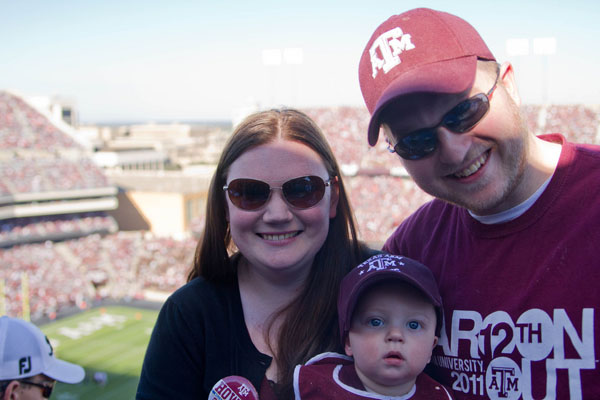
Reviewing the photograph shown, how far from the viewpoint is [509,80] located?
5.74 ft

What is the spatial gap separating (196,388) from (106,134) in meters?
79.4

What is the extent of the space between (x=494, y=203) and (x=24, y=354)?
2301 mm

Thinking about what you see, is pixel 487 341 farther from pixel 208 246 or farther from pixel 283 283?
pixel 208 246

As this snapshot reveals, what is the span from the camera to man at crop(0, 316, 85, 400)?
2.37 m

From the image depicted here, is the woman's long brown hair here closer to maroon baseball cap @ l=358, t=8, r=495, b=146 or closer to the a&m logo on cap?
the a&m logo on cap

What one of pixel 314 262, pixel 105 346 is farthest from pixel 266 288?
pixel 105 346

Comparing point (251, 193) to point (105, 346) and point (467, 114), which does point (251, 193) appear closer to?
point (467, 114)

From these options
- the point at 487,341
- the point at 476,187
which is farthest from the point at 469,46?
the point at 487,341

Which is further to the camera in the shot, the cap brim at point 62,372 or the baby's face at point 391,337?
the cap brim at point 62,372

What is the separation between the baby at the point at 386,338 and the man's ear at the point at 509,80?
2.22 ft

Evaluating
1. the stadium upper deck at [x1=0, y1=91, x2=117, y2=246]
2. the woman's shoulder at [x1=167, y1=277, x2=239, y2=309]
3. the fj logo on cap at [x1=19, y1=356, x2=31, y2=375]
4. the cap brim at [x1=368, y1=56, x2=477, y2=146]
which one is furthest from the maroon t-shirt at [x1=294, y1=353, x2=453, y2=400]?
the stadium upper deck at [x1=0, y1=91, x2=117, y2=246]

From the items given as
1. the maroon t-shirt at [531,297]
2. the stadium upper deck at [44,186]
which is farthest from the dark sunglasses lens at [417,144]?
the stadium upper deck at [44,186]

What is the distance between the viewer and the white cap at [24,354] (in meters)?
2.39

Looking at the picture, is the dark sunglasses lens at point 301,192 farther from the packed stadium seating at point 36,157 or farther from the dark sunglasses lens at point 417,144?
the packed stadium seating at point 36,157
